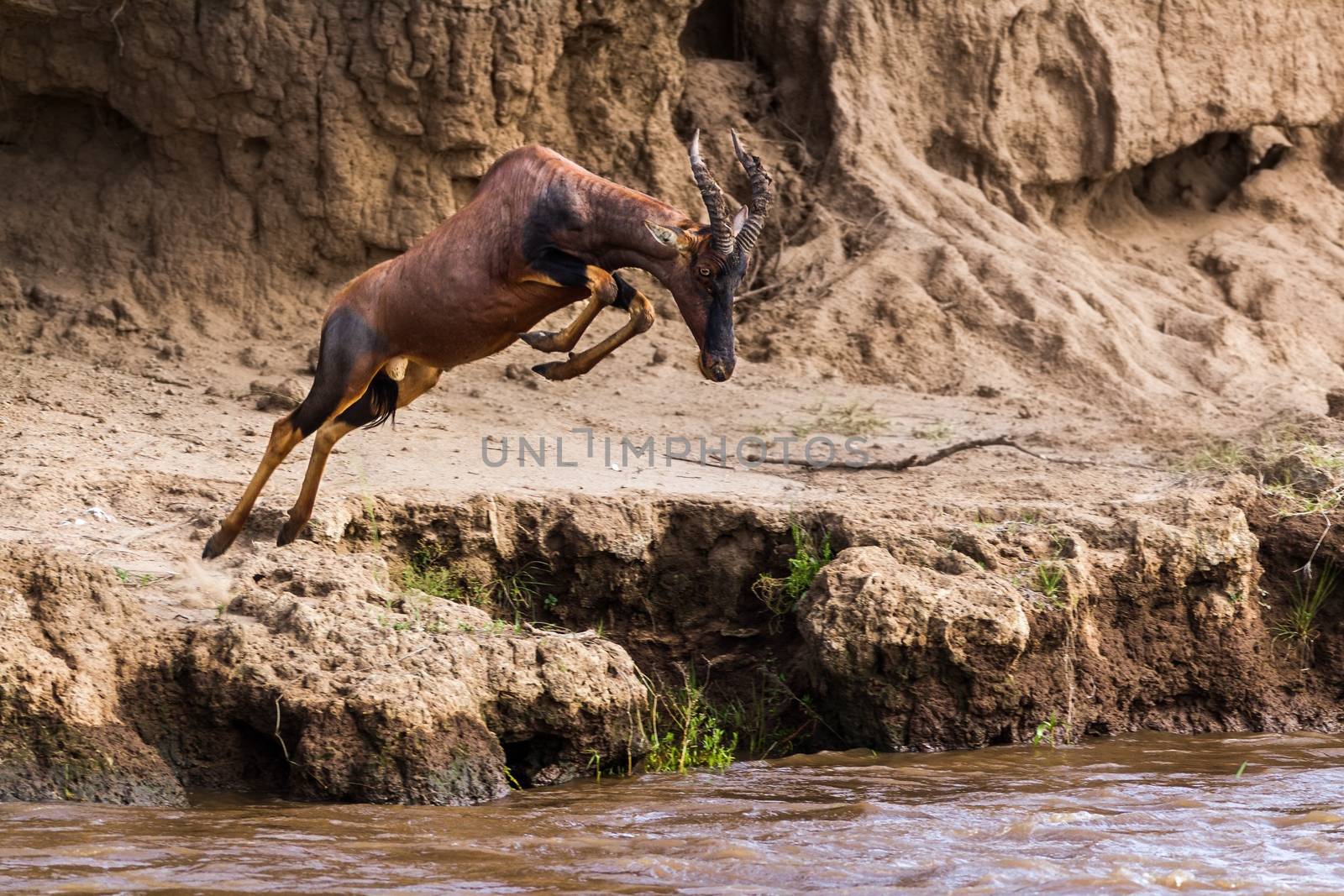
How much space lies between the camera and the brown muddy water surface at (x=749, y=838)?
425 cm

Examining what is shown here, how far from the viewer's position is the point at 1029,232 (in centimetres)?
1052

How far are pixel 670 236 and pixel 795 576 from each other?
1.79 metres

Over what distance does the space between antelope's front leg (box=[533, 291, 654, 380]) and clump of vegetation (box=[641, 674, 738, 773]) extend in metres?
1.26

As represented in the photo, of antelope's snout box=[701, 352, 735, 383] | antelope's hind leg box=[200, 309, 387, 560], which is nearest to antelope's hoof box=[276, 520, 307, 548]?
antelope's hind leg box=[200, 309, 387, 560]

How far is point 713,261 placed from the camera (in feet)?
16.5

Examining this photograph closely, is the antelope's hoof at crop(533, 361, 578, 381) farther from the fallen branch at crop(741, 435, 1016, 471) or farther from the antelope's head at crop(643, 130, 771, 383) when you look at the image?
the fallen branch at crop(741, 435, 1016, 471)

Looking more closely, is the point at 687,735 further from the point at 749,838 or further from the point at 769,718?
the point at 749,838

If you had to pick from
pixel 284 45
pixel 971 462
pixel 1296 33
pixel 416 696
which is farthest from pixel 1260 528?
pixel 1296 33

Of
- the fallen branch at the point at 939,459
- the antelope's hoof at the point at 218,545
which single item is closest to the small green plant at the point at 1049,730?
the fallen branch at the point at 939,459

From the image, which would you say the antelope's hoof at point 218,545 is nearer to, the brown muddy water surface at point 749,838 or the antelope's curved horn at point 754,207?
the brown muddy water surface at point 749,838

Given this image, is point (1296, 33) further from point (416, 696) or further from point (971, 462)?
point (416, 696)

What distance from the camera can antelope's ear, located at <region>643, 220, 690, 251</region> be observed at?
5066 mm

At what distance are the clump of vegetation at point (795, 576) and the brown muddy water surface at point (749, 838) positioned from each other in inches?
34.9
